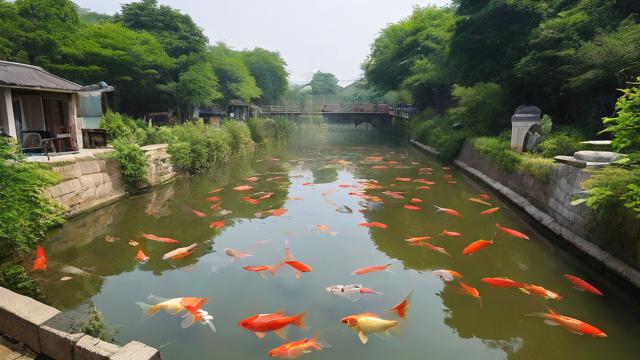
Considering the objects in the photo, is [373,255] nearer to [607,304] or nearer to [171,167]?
[607,304]

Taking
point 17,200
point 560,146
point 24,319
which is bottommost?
point 24,319

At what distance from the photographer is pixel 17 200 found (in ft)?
17.5

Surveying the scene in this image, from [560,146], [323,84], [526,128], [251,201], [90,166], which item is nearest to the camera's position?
[90,166]

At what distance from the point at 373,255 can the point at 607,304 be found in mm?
3608

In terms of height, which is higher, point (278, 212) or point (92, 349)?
point (92, 349)

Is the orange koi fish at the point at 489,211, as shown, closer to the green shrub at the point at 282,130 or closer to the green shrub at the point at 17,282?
the green shrub at the point at 17,282

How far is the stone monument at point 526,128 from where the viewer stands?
38.5 ft

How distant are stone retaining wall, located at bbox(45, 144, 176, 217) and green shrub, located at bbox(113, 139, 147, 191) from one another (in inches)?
6.6

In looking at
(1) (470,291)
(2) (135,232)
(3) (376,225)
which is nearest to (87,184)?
(2) (135,232)

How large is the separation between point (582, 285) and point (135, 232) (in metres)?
8.69

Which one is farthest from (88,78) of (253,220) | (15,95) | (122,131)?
(253,220)

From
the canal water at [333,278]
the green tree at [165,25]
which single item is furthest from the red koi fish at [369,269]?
the green tree at [165,25]

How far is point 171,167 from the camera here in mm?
14180

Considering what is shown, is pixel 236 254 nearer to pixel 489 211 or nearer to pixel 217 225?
pixel 217 225
